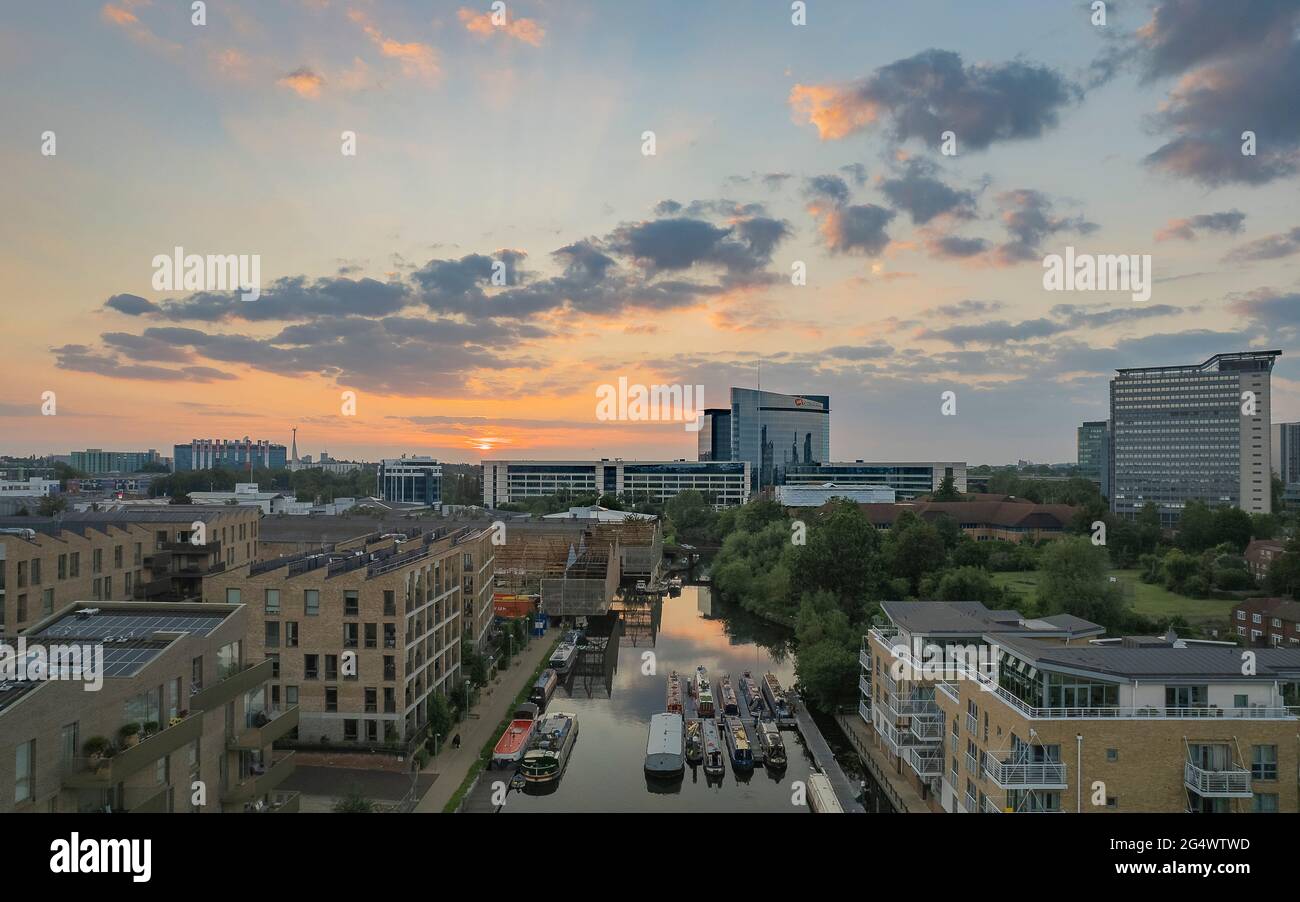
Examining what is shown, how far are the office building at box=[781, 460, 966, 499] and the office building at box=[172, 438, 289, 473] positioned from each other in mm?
57816

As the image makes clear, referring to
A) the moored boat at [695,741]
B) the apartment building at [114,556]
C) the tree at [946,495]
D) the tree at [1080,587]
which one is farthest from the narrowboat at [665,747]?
the tree at [946,495]

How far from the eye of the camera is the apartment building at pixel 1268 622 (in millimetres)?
21891

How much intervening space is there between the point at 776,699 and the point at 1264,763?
10988mm

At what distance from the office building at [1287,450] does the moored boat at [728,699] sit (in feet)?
283

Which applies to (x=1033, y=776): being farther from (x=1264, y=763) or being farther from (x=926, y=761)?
(x=926, y=761)

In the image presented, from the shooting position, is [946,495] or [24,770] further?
[946,495]

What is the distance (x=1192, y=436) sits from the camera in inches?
2384

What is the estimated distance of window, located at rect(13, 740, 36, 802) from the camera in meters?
6.48

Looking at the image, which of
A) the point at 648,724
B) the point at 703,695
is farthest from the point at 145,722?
the point at 703,695

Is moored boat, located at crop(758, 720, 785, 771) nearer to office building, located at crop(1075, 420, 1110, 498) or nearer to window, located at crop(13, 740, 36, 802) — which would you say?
window, located at crop(13, 740, 36, 802)

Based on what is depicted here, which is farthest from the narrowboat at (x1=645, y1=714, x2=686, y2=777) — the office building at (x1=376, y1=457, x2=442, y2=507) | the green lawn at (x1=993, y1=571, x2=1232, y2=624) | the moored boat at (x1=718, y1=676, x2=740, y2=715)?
the office building at (x1=376, y1=457, x2=442, y2=507)

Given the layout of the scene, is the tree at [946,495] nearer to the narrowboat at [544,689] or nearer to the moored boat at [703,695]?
the moored boat at [703,695]
